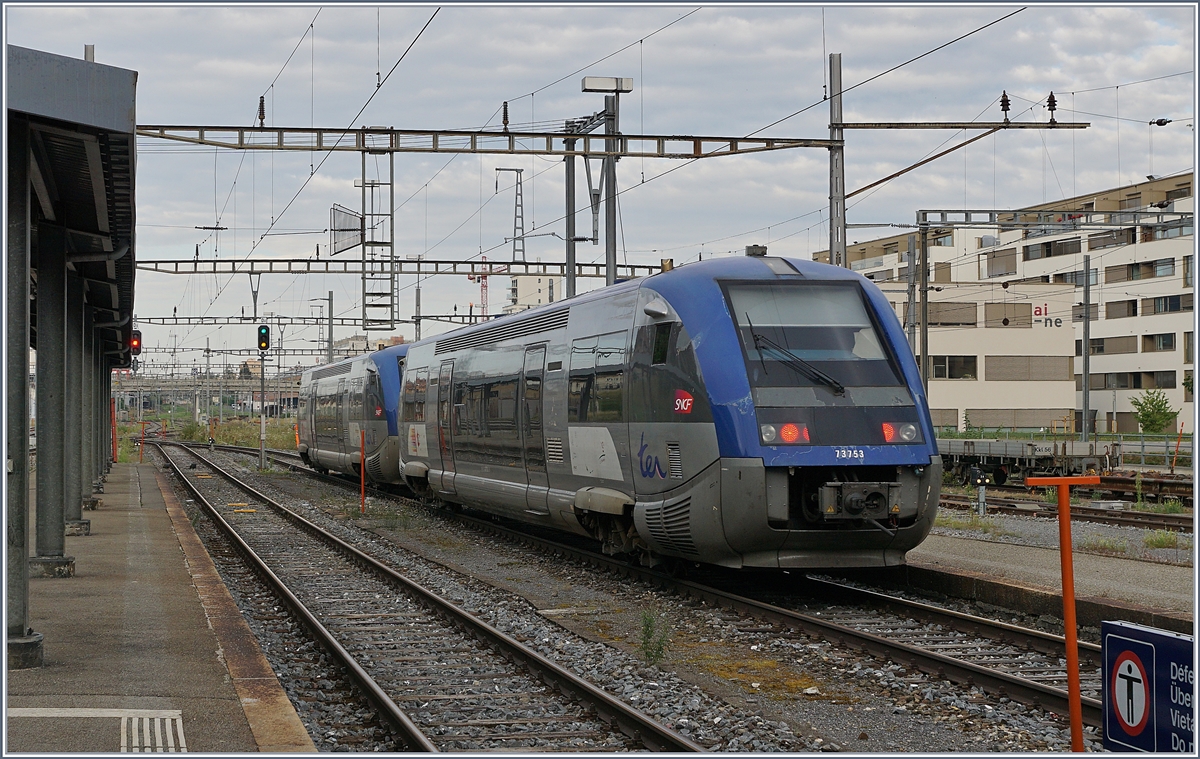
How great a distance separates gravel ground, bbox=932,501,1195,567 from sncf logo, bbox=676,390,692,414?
19.2 ft

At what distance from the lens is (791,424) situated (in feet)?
35.2

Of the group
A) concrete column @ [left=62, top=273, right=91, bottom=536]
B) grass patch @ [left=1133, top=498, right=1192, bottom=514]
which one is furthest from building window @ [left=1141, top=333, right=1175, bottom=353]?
concrete column @ [left=62, top=273, right=91, bottom=536]

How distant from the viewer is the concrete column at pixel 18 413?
8.35 meters

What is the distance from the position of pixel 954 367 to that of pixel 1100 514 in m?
47.4

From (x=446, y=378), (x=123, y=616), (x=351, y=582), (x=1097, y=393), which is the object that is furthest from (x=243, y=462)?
(x=1097, y=393)

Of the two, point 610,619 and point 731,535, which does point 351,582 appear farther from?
point 731,535

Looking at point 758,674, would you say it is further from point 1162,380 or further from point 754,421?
point 1162,380

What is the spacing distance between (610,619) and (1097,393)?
64.2 m

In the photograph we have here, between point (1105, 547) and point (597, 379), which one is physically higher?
point (597, 379)

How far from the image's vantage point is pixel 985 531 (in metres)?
17.4

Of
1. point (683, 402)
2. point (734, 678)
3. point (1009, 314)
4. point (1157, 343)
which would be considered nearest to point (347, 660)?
point (734, 678)

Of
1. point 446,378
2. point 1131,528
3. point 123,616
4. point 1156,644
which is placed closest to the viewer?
point 1156,644

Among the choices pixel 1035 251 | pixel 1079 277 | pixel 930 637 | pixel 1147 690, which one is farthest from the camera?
pixel 1035 251

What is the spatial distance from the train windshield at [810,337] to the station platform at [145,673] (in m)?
5.04
